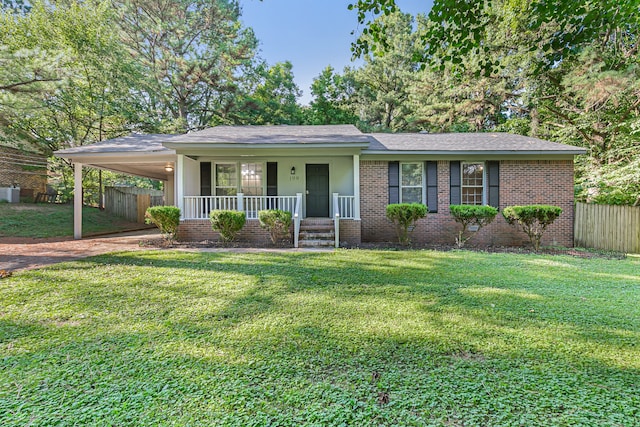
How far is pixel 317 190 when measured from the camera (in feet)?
35.2

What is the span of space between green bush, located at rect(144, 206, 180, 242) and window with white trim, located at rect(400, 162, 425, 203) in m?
7.22

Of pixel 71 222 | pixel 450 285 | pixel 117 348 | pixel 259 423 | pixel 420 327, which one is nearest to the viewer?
pixel 259 423

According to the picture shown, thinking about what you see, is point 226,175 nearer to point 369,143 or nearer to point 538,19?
point 369,143

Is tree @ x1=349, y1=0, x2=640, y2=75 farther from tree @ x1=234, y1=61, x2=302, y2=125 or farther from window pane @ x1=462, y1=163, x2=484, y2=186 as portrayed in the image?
tree @ x1=234, y1=61, x2=302, y2=125

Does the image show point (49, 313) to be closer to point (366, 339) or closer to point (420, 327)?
point (366, 339)

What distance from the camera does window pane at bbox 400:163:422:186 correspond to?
32.6 ft

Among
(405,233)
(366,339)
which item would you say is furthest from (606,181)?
(366,339)

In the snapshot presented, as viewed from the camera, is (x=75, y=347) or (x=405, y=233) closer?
(x=75, y=347)

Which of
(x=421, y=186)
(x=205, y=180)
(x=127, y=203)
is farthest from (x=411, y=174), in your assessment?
(x=127, y=203)

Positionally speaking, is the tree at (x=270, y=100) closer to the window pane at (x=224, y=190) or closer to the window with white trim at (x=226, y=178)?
the window with white trim at (x=226, y=178)

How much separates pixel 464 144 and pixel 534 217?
3.28 m

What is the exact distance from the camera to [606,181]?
31.8 ft

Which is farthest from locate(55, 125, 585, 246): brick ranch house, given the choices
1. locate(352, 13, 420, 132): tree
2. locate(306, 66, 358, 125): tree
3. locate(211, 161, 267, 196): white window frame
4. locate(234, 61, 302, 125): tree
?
locate(352, 13, 420, 132): tree

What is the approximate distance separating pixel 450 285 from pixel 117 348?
4449 mm
